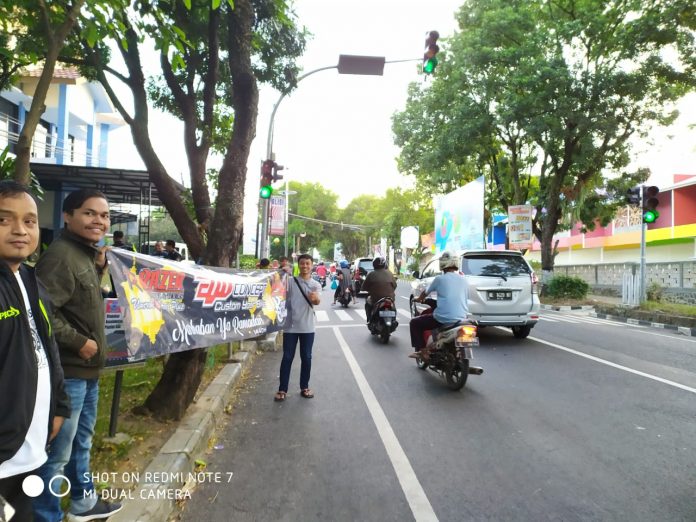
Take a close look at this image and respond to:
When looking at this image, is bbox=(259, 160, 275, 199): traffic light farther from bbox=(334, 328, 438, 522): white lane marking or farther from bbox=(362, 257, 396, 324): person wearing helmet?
bbox=(334, 328, 438, 522): white lane marking

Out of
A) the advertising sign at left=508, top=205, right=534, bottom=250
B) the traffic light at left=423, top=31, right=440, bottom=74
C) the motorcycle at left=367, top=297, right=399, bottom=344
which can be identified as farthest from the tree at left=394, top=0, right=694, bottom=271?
the motorcycle at left=367, top=297, right=399, bottom=344

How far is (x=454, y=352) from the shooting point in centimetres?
603

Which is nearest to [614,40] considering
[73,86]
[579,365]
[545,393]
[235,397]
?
[579,365]

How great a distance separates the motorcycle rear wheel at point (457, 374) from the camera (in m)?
5.84

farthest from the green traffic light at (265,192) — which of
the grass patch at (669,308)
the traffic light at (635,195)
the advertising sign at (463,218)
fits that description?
the grass patch at (669,308)

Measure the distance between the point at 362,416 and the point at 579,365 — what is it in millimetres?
4121

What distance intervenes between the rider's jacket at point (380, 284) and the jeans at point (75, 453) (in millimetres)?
7149

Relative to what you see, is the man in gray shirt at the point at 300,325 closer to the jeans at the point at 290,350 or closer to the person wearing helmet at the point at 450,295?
the jeans at the point at 290,350

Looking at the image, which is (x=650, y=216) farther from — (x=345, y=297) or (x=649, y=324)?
(x=345, y=297)

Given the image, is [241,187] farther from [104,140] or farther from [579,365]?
[104,140]

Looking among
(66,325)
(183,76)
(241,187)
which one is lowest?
(66,325)

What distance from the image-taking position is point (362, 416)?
16.4ft

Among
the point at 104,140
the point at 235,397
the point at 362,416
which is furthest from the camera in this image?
the point at 104,140

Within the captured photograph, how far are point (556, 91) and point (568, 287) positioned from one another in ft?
26.0
